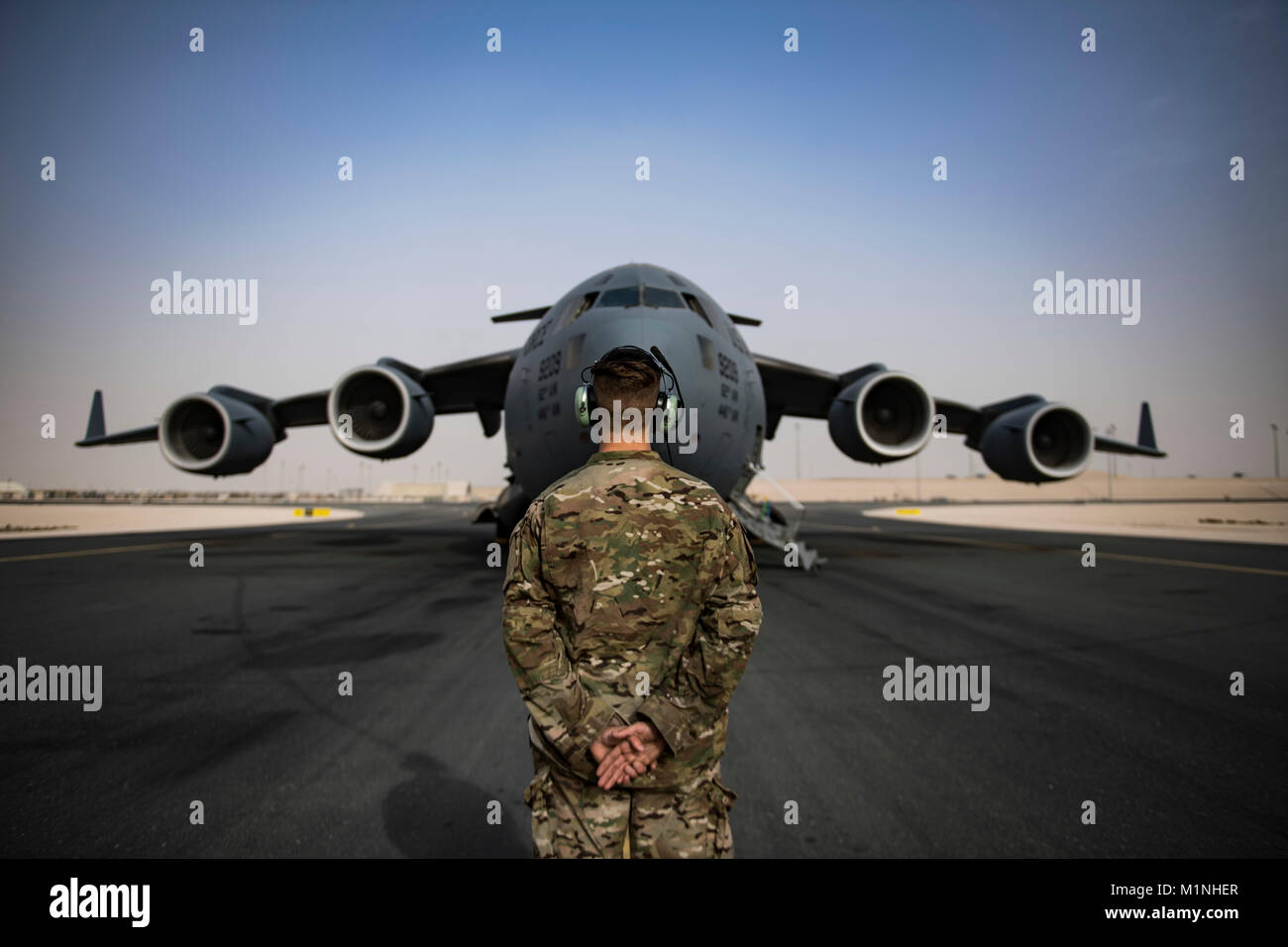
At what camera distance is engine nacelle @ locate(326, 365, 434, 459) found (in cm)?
1068

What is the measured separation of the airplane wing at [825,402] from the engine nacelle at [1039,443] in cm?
55

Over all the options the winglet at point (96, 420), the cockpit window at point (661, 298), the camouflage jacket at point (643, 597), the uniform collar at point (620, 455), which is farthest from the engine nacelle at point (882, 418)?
the winglet at point (96, 420)

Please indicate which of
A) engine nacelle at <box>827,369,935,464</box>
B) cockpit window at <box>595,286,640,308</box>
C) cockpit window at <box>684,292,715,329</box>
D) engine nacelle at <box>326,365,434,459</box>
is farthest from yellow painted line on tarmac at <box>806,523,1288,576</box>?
engine nacelle at <box>326,365,434,459</box>

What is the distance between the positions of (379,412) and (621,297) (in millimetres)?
7537

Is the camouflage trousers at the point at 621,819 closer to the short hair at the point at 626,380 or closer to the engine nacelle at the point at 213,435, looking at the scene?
the short hair at the point at 626,380

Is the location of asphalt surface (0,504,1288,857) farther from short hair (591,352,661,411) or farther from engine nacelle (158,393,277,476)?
engine nacelle (158,393,277,476)

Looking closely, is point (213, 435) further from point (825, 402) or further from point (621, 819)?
point (621, 819)

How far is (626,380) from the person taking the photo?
5.83 ft

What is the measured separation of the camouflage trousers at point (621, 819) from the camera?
1619mm

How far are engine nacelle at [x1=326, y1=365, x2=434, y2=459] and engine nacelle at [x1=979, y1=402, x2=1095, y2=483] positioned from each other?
12033 mm

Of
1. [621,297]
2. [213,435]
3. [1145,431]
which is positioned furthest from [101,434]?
[1145,431]
